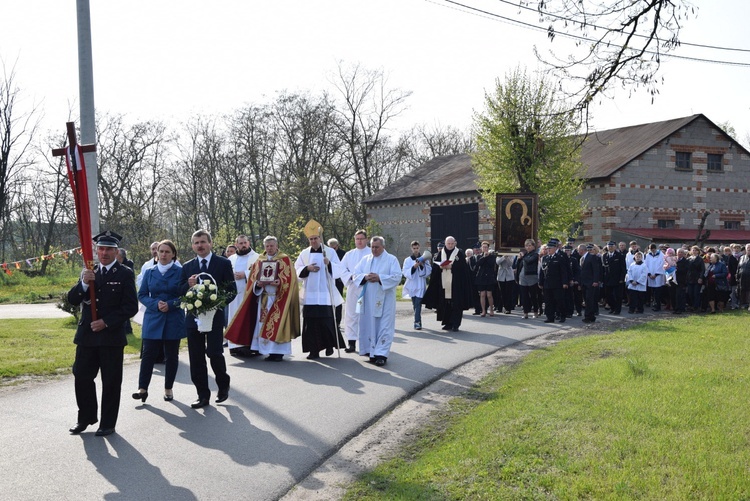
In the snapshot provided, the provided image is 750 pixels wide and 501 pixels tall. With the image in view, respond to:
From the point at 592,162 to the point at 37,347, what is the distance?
30.9 metres

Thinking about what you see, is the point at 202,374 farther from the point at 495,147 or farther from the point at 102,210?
the point at 102,210

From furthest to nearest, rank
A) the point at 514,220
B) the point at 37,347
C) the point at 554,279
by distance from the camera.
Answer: the point at 514,220, the point at 554,279, the point at 37,347

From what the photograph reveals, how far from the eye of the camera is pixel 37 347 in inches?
564

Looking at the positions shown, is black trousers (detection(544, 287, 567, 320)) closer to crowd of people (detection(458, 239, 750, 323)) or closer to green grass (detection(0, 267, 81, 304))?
crowd of people (detection(458, 239, 750, 323))

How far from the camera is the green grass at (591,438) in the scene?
5.61 meters

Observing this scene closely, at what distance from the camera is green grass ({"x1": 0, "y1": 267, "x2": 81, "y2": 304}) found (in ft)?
102

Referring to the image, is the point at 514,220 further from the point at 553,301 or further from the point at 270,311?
the point at 270,311

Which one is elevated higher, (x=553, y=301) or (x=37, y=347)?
(x=553, y=301)

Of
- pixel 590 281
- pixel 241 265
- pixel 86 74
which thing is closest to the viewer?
pixel 86 74

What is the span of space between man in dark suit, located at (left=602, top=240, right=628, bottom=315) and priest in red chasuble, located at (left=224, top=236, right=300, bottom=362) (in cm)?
1211

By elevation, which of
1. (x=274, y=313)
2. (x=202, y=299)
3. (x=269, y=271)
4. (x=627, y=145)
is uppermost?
(x=627, y=145)

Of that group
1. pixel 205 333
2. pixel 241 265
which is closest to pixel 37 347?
pixel 241 265

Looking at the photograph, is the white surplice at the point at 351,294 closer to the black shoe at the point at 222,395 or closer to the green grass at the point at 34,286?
the black shoe at the point at 222,395

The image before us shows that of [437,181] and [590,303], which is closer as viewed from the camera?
[590,303]
